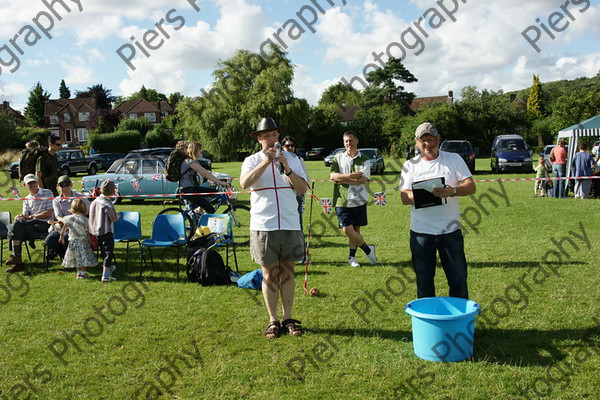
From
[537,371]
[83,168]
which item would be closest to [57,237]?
[537,371]

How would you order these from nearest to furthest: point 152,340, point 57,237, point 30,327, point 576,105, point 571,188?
point 152,340 → point 30,327 → point 57,237 → point 571,188 → point 576,105

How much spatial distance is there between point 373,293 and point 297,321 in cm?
146

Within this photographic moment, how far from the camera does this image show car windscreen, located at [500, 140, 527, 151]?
2580 cm

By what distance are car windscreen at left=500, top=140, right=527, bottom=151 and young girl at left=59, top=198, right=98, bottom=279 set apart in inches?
901

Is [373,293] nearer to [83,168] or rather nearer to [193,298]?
[193,298]

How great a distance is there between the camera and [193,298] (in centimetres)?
616

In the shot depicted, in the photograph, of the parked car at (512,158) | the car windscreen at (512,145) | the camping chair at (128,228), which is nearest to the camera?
the camping chair at (128,228)

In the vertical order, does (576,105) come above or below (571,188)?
above

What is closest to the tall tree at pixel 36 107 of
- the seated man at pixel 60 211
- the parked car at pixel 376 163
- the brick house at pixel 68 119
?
the brick house at pixel 68 119

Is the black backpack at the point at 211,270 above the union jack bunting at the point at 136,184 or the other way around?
the other way around

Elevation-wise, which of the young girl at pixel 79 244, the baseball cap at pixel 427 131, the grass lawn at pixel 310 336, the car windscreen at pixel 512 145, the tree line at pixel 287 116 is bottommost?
the grass lawn at pixel 310 336

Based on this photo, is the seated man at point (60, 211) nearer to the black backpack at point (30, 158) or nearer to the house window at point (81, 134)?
the black backpack at point (30, 158)

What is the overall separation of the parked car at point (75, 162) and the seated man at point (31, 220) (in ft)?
82.7

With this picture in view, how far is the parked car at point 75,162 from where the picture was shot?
32.2 meters
